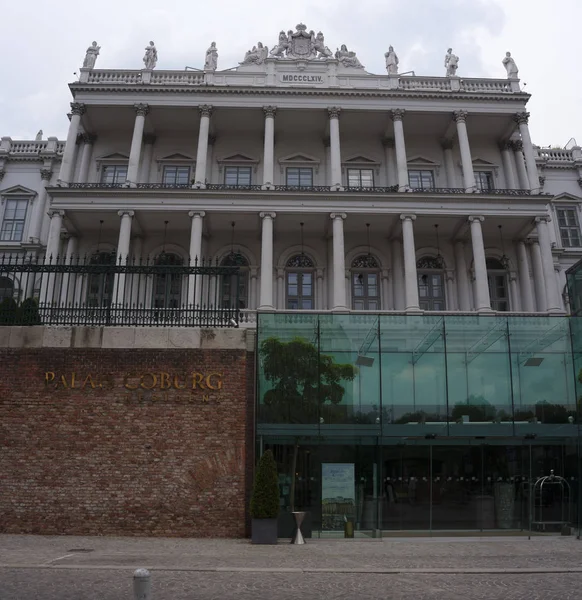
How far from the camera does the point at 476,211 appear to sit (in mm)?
30609

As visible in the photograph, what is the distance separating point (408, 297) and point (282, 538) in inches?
659

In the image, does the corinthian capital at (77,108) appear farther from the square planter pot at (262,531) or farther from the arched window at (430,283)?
the square planter pot at (262,531)

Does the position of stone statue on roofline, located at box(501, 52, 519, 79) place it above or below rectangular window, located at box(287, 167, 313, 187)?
above

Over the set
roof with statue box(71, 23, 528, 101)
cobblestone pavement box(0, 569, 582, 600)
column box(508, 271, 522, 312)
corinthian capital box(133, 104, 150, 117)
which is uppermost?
roof with statue box(71, 23, 528, 101)

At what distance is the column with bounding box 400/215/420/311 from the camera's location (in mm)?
28984

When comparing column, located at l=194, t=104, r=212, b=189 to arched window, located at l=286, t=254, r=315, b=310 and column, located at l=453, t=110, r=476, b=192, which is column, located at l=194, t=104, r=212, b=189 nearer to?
arched window, located at l=286, t=254, r=315, b=310

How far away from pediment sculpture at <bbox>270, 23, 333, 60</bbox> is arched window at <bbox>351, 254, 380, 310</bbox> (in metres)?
11.9

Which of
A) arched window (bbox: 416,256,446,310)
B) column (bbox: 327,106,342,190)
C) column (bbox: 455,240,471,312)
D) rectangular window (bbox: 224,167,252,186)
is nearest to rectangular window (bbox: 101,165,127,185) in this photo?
rectangular window (bbox: 224,167,252,186)

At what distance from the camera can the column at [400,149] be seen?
30984 mm

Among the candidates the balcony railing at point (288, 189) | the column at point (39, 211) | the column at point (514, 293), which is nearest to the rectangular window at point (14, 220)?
the column at point (39, 211)

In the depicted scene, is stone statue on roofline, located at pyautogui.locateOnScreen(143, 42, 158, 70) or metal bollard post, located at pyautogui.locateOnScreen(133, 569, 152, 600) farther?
stone statue on roofline, located at pyautogui.locateOnScreen(143, 42, 158, 70)

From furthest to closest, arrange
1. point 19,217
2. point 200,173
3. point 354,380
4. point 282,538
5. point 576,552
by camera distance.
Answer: point 19,217, point 200,173, point 354,380, point 282,538, point 576,552

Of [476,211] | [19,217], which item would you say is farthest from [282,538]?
[19,217]

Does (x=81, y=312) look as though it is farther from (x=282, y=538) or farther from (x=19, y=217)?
(x=19, y=217)
